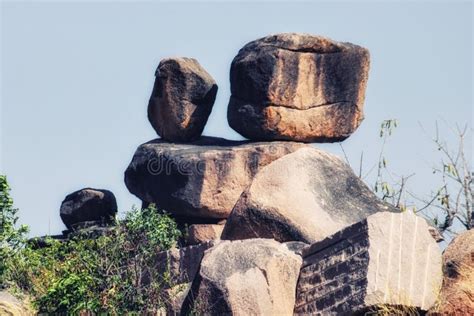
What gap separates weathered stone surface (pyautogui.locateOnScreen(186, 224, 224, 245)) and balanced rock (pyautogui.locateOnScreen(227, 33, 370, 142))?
1723mm

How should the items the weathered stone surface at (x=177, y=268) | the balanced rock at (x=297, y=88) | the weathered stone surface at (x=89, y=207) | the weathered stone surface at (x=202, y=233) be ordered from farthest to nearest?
the weathered stone surface at (x=89, y=207) < the balanced rock at (x=297, y=88) < the weathered stone surface at (x=202, y=233) < the weathered stone surface at (x=177, y=268)

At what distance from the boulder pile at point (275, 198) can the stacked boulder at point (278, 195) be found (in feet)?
0.05

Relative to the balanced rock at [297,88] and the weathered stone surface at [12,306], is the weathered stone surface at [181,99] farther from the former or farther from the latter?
the weathered stone surface at [12,306]

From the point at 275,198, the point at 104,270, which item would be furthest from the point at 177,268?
the point at 275,198

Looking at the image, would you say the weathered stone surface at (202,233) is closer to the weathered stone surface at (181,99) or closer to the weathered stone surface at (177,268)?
the weathered stone surface at (177,268)

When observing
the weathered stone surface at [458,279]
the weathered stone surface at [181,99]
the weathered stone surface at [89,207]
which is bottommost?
the weathered stone surface at [89,207]

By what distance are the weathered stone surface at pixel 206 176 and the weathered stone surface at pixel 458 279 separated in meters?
4.98

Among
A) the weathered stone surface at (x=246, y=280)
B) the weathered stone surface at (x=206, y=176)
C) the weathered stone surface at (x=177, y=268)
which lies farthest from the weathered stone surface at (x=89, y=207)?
the weathered stone surface at (x=246, y=280)

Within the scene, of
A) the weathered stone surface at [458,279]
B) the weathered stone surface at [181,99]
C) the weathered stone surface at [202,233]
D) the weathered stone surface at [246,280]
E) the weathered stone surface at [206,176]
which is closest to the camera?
the weathered stone surface at [458,279]

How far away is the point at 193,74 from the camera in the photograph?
2167cm

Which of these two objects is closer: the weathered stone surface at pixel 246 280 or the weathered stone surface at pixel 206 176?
the weathered stone surface at pixel 246 280

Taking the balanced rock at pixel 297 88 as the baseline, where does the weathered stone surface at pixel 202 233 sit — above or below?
below

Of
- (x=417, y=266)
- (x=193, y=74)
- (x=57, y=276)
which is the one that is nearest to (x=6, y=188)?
(x=57, y=276)

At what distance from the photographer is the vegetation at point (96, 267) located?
56.8ft
